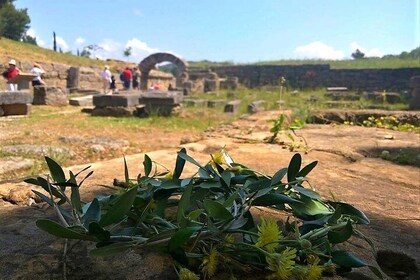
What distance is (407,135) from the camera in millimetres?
3637

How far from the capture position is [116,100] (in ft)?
30.6

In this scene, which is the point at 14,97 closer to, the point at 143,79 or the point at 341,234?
the point at 341,234

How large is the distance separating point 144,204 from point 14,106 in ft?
29.5

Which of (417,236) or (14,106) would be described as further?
(14,106)

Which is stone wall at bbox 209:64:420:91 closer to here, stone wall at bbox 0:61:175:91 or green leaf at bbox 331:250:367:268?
stone wall at bbox 0:61:175:91

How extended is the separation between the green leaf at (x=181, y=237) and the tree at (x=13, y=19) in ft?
126

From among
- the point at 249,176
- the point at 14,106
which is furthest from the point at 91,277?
the point at 14,106

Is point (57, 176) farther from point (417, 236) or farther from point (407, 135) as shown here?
point (407, 135)

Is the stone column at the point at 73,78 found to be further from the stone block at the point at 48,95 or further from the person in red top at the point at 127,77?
the stone block at the point at 48,95

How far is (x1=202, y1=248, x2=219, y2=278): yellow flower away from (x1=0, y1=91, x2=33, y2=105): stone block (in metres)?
8.97

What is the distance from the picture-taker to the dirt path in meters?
0.73

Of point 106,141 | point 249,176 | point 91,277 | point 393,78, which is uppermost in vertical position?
point 393,78

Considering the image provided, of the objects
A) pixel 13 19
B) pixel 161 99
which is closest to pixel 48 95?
pixel 161 99

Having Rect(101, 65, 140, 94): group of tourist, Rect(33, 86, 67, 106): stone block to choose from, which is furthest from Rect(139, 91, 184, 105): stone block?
Rect(101, 65, 140, 94): group of tourist
